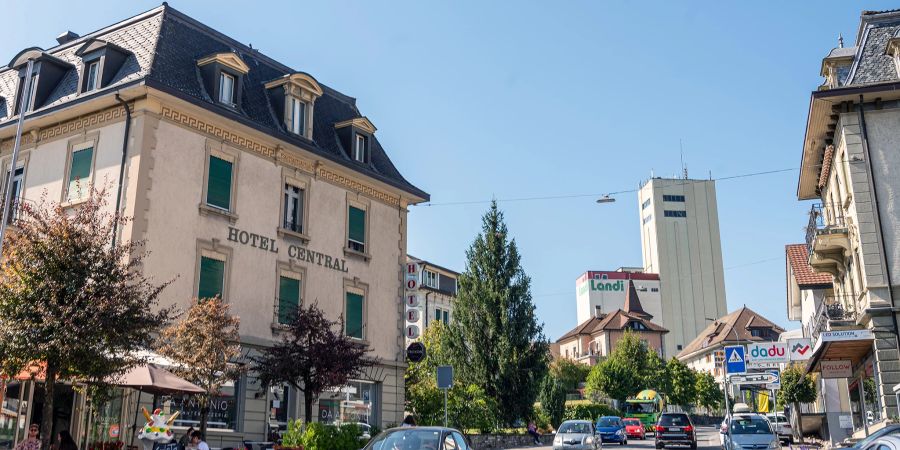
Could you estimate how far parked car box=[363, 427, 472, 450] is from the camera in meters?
12.0

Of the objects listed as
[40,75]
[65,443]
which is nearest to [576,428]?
[65,443]

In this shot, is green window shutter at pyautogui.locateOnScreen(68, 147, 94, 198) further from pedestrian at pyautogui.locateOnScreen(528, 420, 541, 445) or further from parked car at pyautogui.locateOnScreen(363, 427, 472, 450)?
pedestrian at pyautogui.locateOnScreen(528, 420, 541, 445)

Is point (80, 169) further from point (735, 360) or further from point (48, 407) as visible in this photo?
point (735, 360)

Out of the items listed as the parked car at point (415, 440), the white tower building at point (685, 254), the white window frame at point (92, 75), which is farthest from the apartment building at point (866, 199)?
the white tower building at point (685, 254)

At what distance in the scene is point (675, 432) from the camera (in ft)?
105

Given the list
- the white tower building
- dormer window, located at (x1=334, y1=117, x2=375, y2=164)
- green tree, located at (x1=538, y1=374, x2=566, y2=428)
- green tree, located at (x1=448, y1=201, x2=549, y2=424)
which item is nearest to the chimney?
dormer window, located at (x1=334, y1=117, x2=375, y2=164)

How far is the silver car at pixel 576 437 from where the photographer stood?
26312mm

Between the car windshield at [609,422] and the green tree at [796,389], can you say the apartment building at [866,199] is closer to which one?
the car windshield at [609,422]

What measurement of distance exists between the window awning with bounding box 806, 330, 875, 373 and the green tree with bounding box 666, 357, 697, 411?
1962 inches

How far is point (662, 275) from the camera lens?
132 m

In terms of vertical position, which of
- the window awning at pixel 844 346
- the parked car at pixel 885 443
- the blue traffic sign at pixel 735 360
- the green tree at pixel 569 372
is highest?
the green tree at pixel 569 372

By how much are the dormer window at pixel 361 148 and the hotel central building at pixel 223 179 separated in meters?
0.07

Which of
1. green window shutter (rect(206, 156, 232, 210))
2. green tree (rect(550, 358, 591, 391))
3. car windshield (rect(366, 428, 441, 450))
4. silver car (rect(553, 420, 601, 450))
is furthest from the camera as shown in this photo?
green tree (rect(550, 358, 591, 391))

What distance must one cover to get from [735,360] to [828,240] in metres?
10.2
